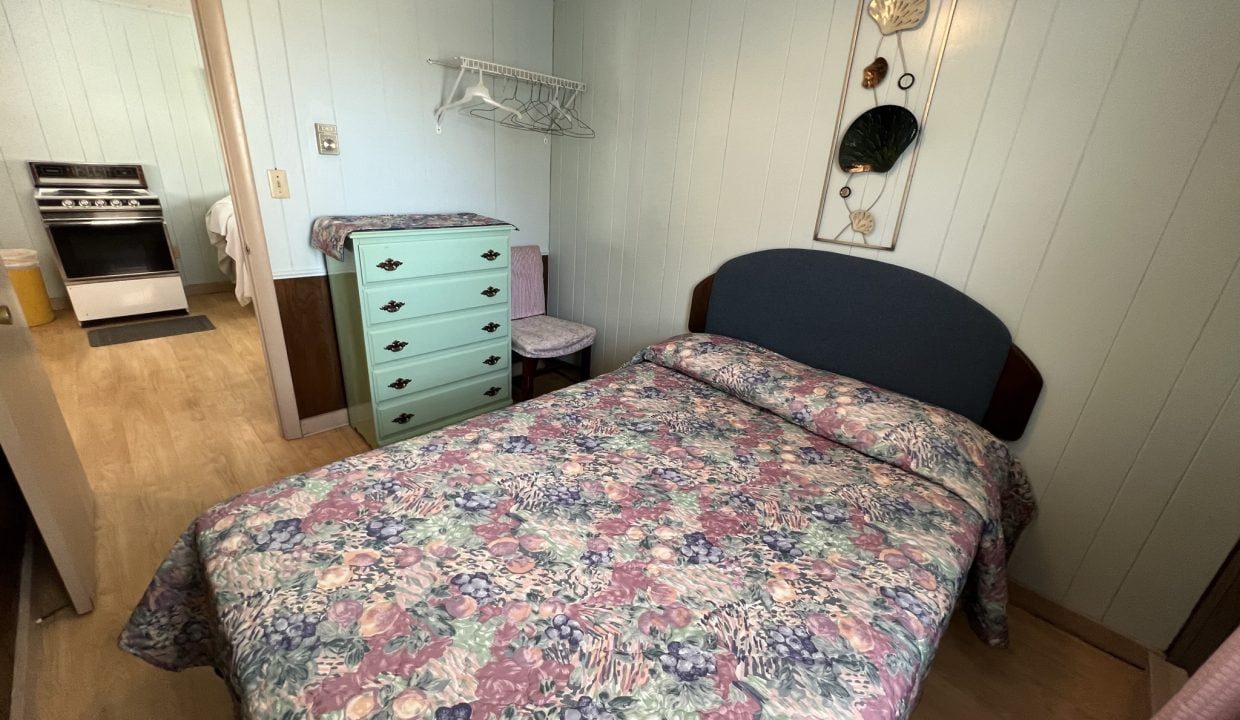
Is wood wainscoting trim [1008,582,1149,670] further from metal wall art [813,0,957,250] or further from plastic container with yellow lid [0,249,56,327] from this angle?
plastic container with yellow lid [0,249,56,327]

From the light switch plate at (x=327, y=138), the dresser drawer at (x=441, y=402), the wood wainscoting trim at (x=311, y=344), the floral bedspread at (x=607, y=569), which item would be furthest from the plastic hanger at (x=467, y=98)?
the floral bedspread at (x=607, y=569)

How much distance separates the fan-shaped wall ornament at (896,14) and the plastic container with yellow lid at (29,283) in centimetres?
531

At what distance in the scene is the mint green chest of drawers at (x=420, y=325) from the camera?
6.73 feet

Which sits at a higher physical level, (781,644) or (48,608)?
(781,644)

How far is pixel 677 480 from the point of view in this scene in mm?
1301

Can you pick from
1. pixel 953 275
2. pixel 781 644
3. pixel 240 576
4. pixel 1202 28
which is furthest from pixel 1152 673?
pixel 240 576

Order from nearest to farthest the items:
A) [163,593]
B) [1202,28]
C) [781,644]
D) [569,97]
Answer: [781,644]
[163,593]
[1202,28]
[569,97]

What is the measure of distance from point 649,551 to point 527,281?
2.21 meters

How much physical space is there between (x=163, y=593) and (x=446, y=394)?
57.2 inches

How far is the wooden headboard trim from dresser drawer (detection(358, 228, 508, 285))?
2058 mm

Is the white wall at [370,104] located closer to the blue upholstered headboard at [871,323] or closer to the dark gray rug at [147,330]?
the blue upholstered headboard at [871,323]

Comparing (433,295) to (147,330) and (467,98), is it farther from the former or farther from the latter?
(147,330)

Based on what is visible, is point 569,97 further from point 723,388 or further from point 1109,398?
point 1109,398

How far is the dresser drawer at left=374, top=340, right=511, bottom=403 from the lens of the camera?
7.27 ft
